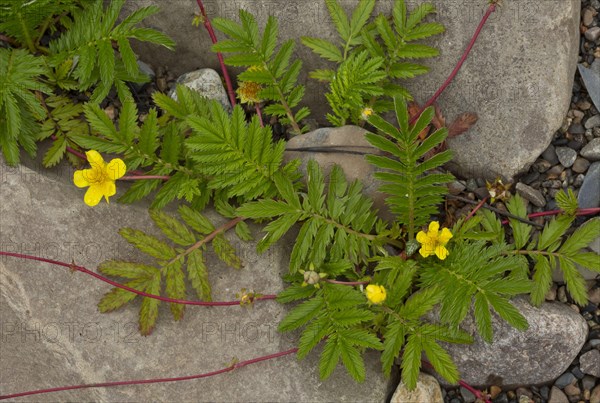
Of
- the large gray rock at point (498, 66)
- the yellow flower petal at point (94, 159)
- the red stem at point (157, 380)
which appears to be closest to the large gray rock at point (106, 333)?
the red stem at point (157, 380)

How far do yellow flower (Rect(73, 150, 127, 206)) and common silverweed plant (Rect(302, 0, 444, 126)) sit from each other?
3.88ft

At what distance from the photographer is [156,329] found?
11.5ft

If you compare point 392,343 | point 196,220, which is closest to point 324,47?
point 196,220

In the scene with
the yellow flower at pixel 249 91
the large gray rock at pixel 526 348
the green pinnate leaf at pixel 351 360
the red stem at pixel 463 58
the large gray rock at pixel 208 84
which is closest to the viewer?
the green pinnate leaf at pixel 351 360

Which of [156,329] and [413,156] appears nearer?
[413,156]

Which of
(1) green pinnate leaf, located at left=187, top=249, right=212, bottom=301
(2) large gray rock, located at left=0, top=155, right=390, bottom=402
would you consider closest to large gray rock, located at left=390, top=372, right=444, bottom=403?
(2) large gray rock, located at left=0, top=155, right=390, bottom=402

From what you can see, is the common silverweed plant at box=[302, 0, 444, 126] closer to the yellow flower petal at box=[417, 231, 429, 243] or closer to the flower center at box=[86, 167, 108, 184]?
the yellow flower petal at box=[417, 231, 429, 243]

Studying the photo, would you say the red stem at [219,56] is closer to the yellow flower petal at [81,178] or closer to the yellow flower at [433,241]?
the yellow flower petal at [81,178]

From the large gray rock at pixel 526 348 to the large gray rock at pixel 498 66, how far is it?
2.78 ft

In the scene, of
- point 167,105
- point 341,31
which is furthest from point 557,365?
point 167,105

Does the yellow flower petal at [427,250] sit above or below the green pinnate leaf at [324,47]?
below

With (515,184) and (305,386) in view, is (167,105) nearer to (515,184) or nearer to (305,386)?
(305,386)

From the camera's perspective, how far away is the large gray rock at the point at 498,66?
3.71m

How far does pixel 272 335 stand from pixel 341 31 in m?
1.71
